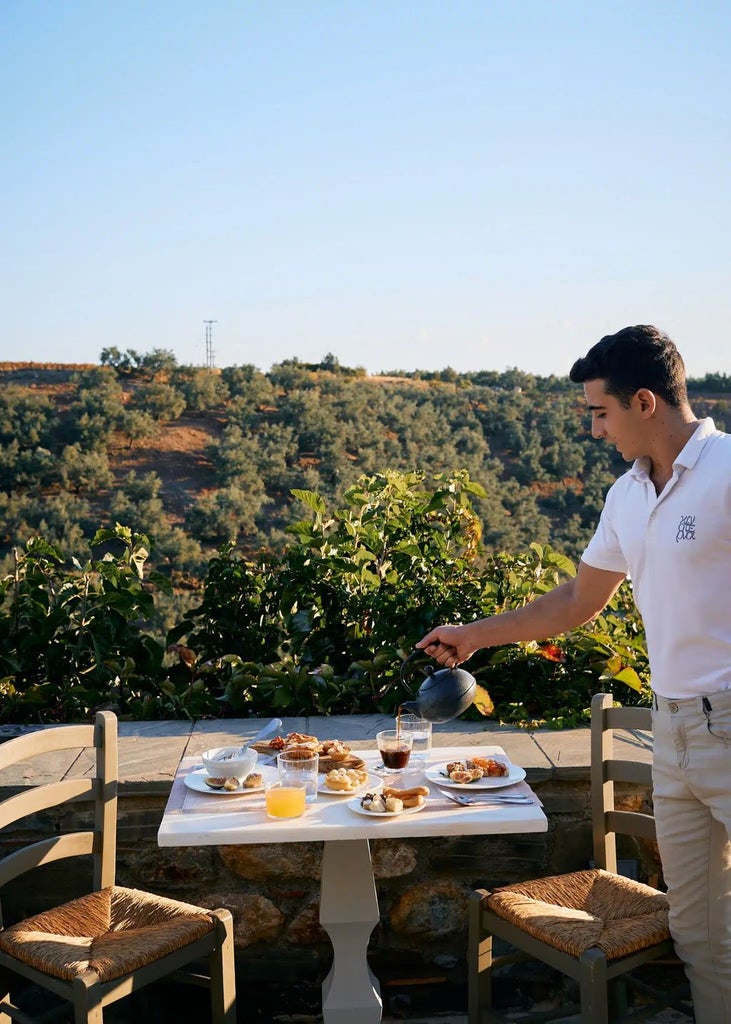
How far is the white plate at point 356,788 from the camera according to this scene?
7.79 ft

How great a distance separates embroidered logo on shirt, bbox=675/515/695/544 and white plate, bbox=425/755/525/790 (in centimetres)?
71

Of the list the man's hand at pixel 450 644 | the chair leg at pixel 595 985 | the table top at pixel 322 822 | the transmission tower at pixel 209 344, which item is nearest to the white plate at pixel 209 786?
the table top at pixel 322 822

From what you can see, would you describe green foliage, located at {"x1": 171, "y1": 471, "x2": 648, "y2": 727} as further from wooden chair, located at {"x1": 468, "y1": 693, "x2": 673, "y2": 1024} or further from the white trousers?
the white trousers

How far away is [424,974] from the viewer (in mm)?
3146

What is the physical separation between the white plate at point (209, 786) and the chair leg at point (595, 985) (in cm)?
79

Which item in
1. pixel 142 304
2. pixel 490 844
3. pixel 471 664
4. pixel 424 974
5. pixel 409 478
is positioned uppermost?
pixel 142 304

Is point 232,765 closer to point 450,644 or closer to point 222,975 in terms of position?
point 222,975

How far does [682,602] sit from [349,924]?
45.0 inches

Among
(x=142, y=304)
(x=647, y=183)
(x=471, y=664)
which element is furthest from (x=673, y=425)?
(x=142, y=304)

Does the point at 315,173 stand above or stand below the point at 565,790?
above

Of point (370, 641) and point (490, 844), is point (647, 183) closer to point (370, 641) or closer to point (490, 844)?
point (370, 641)

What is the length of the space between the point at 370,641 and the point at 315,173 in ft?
16.5

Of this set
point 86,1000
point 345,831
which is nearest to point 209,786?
point 345,831

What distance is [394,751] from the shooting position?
8.18 ft
